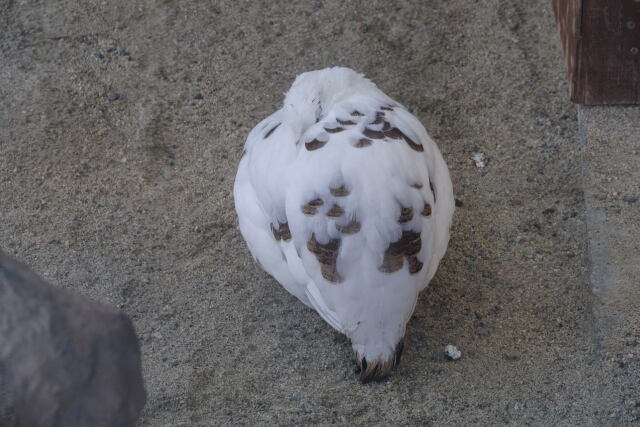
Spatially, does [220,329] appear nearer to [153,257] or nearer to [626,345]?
[153,257]

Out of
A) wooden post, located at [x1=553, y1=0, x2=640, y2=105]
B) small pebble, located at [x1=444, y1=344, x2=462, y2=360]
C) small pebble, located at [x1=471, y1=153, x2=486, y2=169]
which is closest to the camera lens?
small pebble, located at [x1=444, y1=344, x2=462, y2=360]

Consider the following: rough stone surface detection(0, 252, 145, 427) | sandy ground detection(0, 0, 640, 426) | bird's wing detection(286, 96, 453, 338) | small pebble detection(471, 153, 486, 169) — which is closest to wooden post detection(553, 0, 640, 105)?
sandy ground detection(0, 0, 640, 426)

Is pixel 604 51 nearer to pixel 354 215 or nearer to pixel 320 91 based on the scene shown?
pixel 320 91

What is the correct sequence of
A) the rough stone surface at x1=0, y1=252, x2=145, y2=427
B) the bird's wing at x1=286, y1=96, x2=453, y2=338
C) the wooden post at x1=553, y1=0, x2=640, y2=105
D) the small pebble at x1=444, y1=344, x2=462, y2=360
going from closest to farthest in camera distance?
the rough stone surface at x1=0, y1=252, x2=145, y2=427 < the bird's wing at x1=286, y1=96, x2=453, y2=338 < the small pebble at x1=444, y1=344, x2=462, y2=360 < the wooden post at x1=553, y1=0, x2=640, y2=105

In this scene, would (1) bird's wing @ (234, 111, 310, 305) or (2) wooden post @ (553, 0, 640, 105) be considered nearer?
(1) bird's wing @ (234, 111, 310, 305)

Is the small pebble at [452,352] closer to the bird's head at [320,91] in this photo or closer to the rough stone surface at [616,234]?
the rough stone surface at [616,234]

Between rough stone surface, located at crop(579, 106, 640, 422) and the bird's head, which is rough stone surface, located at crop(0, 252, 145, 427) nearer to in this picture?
the bird's head

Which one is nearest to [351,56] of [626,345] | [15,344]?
[626,345]
